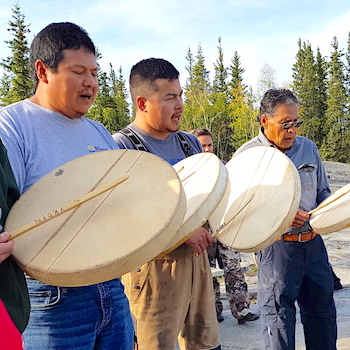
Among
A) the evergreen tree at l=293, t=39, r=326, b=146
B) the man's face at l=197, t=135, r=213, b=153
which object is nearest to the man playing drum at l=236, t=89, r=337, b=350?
the man's face at l=197, t=135, r=213, b=153

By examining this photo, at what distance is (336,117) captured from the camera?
4703 centimetres

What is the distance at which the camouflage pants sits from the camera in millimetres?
3957

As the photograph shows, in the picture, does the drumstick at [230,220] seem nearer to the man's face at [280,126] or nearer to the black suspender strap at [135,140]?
the black suspender strap at [135,140]

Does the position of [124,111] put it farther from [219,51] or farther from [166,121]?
[166,121]

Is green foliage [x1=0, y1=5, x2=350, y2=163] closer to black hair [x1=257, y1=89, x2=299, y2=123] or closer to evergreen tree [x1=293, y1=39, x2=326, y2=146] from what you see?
evergreen tree [x1=293, y1=39, x2=326, y2=146]

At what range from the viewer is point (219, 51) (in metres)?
59.4

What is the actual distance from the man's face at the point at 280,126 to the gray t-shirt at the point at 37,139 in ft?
4.86

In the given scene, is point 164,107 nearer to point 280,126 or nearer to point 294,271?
point 280,126

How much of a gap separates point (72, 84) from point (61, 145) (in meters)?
0.25

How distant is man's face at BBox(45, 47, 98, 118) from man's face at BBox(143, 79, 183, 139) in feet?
2.06

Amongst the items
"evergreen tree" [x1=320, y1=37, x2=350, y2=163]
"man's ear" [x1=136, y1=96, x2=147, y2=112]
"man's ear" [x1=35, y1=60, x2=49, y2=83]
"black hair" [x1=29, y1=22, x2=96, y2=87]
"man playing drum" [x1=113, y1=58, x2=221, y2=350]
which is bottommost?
"man playing drum" [x1=113, y1=58, x2=221, y2=350]

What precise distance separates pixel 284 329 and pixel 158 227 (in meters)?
1.81

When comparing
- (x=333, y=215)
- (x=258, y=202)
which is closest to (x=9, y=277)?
(x=258, y=202)

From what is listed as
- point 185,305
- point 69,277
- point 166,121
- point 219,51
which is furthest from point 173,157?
point 219,51
